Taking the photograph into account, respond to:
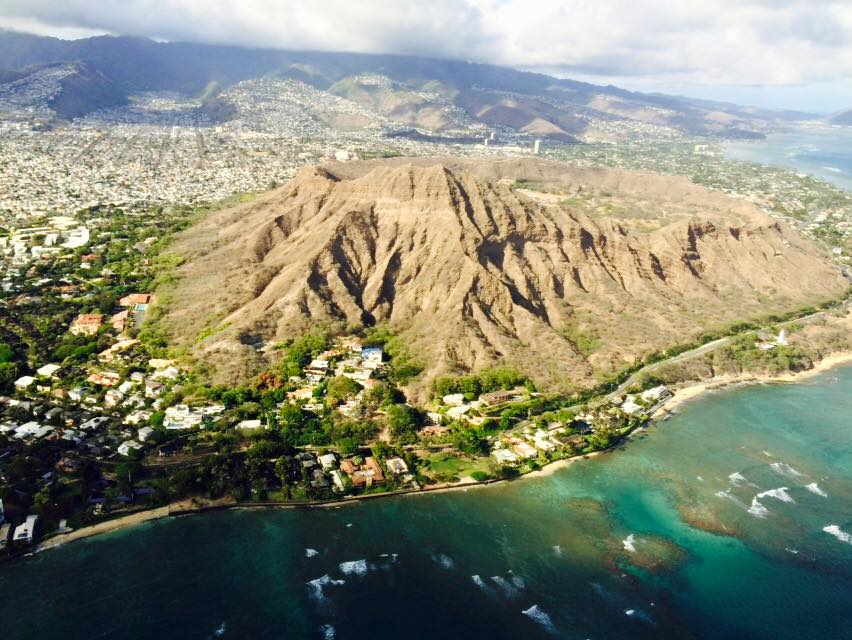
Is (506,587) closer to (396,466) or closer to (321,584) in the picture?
(321,584)

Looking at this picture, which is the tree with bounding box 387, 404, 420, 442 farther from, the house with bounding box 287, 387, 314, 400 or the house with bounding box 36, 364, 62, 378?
the house with bounding box 36, 364, 62, 378

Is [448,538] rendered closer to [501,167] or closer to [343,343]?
[343,343]

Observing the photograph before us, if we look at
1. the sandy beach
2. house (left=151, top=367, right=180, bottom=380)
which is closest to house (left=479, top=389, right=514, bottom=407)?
the sandy beach

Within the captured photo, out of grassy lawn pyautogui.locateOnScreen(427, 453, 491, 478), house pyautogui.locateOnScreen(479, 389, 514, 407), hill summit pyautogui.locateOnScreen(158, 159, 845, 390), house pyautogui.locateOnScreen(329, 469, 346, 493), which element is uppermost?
hill summit pyautogui.locateOnScreen(158, 159, 845, 390)

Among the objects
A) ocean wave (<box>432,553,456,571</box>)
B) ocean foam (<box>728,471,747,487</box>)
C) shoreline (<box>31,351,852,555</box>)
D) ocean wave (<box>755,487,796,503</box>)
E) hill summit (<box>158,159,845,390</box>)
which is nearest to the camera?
ocean wave (<box>432,553,456,571</box>)

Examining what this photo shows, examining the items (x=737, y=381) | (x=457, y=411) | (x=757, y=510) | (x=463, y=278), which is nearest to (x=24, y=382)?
(x=457, y=411)

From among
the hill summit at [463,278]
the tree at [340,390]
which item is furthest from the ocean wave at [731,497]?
the tree at [340,390]

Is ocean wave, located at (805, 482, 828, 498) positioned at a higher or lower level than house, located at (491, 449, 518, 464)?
lower
